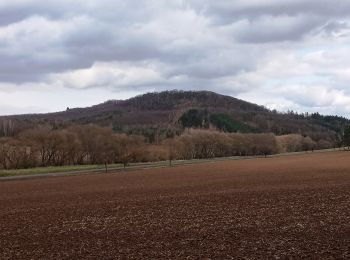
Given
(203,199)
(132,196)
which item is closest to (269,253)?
(203,199)

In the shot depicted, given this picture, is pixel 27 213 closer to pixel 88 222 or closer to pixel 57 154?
pixel 88 222

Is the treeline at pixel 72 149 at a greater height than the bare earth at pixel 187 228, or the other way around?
the treeline at pixel 72 149

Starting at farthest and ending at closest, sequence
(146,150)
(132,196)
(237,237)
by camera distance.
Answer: (146,150) < (132,196) < (237,237)

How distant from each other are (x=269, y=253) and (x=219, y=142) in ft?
554

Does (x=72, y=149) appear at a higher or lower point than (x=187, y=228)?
higher

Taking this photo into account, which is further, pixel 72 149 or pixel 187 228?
pixel 72 149

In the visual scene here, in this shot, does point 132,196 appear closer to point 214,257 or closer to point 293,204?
point 293,204

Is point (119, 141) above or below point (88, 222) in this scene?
above

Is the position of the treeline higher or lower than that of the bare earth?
higher

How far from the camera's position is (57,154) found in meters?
122

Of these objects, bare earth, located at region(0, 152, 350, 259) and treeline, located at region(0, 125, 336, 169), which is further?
treeline, located at region(0, 125, 336, 169)

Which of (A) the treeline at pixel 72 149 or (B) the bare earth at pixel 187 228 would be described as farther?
(A) the treeline at pixel 72 149

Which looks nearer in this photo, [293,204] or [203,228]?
[203,228]

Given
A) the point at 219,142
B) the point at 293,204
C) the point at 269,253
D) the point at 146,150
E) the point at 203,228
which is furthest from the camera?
the point at 219,142
